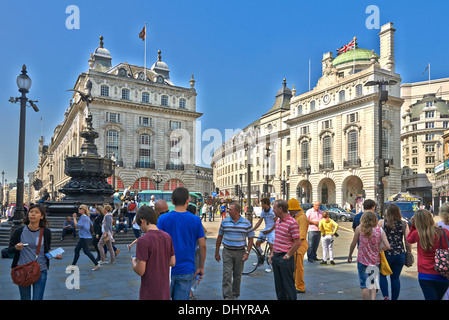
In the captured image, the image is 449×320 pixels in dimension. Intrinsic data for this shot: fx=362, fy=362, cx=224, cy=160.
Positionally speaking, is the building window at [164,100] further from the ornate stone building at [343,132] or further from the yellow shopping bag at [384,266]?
the yellow shopping bag at [384,266]

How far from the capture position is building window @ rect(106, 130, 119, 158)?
52188 mm

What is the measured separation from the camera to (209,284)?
7.98 m

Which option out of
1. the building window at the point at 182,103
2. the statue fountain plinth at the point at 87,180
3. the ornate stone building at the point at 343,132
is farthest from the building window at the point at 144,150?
the statue fountain plinth at the point at 87,180

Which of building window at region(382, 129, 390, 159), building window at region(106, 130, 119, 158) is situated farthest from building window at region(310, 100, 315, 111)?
building window at region(106, 130, 119, 158)

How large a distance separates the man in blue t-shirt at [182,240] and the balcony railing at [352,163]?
163ft

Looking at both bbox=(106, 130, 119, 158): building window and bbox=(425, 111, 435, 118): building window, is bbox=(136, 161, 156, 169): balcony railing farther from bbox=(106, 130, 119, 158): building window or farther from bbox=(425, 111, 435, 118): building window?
bbox=(425, 111, 435, 118): building window

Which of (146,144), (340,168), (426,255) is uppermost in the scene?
(146,144)

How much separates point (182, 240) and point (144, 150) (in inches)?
2028

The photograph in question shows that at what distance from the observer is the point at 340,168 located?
176 feet

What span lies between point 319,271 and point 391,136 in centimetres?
4897

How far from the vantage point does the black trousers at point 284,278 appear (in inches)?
222

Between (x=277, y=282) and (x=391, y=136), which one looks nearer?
(x=277, y=282)
